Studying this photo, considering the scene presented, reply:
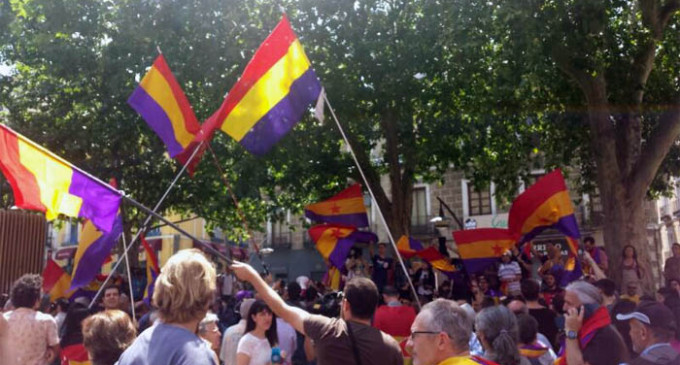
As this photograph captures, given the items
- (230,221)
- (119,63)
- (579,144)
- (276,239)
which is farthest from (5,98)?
(276,239)

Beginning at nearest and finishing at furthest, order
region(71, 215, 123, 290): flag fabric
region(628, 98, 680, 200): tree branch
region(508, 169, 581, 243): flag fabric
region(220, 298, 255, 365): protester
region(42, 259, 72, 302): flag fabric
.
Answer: region(220, 298, 255, 365): protester
region(71, 215, 123, 290): flag fabric
region(508, 169, 581, 243): flag fabric
region(42, 259, 72, 302): flag fabric
region(628, 98, 680, 200): tree branch

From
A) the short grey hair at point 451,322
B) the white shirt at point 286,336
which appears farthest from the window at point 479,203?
the short grey hair at point 451,322

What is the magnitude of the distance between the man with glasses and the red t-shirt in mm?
3708

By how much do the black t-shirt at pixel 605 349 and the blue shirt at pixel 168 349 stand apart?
2.89 meters

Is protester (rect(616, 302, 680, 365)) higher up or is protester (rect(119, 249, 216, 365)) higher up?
protester (rect(119, 249, 216, 365))

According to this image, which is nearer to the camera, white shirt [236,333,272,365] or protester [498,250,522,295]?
white shirt [236,333,272,365]

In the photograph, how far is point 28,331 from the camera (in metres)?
5.65

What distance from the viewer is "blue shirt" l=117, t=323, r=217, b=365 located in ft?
8.85

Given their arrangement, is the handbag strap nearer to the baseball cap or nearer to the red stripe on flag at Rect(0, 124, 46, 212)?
the baseball cap

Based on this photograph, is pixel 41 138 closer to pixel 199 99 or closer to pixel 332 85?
pixel 199 99

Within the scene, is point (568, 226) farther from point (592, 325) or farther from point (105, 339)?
point (105, 339)

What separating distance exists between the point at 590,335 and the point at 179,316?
3.04 metres

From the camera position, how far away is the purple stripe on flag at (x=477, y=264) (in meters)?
10.7

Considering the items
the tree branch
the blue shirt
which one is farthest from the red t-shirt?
the tree branch
